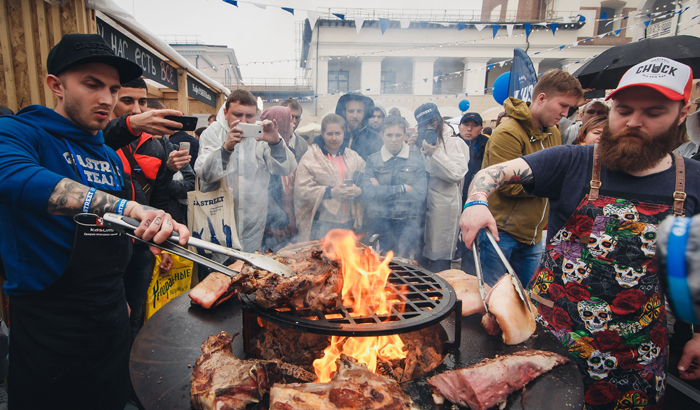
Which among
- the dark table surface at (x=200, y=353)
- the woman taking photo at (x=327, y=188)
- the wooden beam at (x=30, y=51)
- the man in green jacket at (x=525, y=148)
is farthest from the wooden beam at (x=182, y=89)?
the man in green jacket at (x=525, y=148)

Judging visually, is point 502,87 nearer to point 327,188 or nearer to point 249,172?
point 327,188

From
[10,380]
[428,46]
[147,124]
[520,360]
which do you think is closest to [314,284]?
[520,360]

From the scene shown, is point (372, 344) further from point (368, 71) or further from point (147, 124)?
point (368, 71)

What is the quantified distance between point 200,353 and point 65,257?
110cm

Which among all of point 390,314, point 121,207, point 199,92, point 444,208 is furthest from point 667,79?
point 199,92

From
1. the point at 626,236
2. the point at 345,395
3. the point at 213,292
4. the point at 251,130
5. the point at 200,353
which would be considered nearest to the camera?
the point at 345,395

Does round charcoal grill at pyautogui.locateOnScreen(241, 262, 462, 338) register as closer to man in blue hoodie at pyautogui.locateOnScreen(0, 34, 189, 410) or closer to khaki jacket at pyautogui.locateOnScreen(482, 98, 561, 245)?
man in blue hoodie at pyautogui.locateOnScreen(0, 34, 189, 410)

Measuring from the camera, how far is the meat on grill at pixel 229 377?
4.53 feet

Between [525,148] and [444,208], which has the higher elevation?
[525,148]

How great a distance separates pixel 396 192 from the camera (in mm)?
4824

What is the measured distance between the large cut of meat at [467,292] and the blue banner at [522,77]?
3.74 m

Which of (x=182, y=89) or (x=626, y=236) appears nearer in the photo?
(x=626, y=236)

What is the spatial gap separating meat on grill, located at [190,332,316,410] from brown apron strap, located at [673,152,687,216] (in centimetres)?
238

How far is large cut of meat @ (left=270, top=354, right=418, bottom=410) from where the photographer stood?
129 cm
